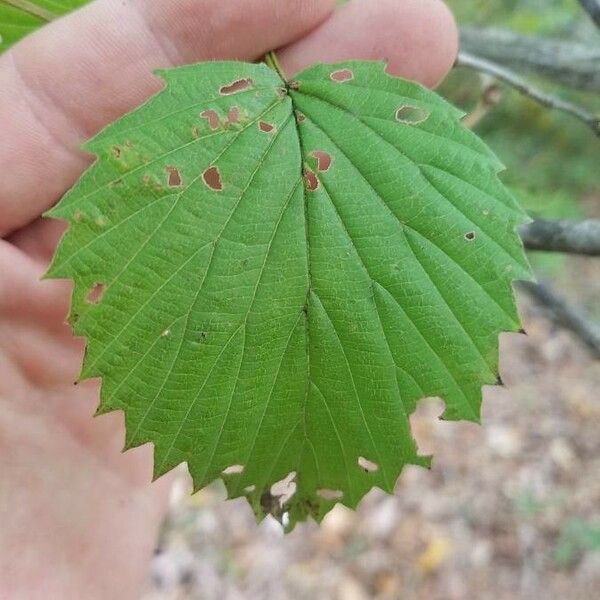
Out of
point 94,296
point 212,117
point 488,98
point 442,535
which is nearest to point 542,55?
point 488,98

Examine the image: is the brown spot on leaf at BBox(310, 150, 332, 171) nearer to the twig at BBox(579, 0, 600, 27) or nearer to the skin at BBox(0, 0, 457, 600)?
the skin at BBox(0, 0, 457, 600)

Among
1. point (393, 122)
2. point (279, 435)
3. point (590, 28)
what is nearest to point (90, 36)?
point (393, 122)

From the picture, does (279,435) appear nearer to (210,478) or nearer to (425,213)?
(210,478)

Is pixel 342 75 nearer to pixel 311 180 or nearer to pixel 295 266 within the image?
pixel 311 180

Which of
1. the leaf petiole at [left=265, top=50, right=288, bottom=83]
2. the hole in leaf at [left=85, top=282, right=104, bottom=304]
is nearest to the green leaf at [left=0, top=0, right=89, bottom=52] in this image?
the leaf petiole at [left=265, top=50, right=288, bottom=83]

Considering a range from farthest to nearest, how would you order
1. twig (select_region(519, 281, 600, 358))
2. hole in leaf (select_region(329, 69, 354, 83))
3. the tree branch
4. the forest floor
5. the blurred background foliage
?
the blurred background foliage → the forest floor → the tree branch → twig (select_region(519, 281, 600, 358)) → hole in leaf (select_region(329, 69, 354, 83))

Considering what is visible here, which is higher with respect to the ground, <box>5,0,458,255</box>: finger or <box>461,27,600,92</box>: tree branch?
<box>5,0,458,255</box>: finger
